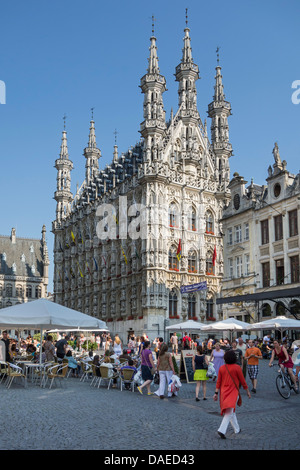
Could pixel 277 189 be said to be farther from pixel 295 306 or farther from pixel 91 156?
pixel 91 156

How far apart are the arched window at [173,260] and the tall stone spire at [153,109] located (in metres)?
9.50

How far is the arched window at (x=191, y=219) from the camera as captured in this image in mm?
53125

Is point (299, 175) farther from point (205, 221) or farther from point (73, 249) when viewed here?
point (73, 249)

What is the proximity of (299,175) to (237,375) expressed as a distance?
91.5 ft

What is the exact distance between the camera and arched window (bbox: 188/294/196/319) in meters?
51.5

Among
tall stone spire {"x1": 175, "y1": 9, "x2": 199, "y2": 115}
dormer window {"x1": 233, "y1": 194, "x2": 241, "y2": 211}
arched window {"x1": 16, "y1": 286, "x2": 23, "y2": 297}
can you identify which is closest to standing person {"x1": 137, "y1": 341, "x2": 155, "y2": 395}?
dormer window {"x1": 233, "y1": 194, "x2": 241, "y2": 211}

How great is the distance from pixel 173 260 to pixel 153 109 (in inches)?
613

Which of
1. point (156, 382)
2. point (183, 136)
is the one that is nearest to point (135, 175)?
point (183, 136)

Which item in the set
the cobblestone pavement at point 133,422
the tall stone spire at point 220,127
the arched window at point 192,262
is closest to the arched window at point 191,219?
the arched window at point 192,262

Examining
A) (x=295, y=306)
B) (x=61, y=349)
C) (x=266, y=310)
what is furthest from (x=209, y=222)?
(x=61, y=349)

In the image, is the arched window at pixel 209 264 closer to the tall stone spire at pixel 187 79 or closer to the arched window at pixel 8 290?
the tall stone spire at pixel 187 79
